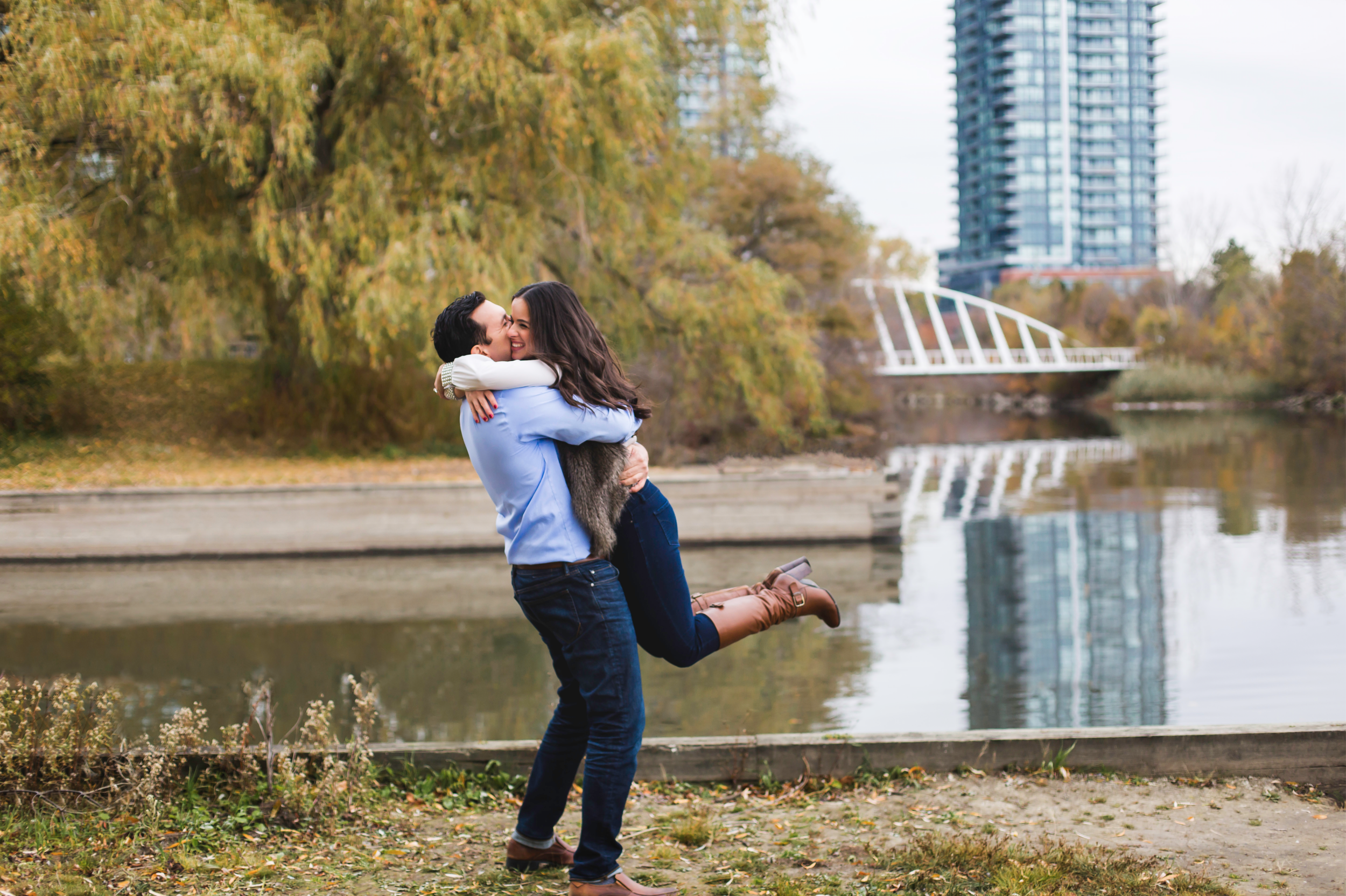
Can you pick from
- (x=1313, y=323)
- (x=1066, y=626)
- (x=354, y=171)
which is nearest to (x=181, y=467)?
(x=354, y=171)

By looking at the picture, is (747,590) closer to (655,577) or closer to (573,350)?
(655,577)

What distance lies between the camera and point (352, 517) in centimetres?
1270

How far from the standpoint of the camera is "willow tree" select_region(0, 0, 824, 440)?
1305cm

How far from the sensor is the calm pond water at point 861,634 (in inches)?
255

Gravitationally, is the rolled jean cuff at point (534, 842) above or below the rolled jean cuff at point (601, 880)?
below

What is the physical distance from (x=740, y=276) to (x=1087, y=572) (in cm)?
754

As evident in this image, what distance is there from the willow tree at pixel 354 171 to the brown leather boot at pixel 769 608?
10.3m

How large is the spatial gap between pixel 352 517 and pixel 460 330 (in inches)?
391

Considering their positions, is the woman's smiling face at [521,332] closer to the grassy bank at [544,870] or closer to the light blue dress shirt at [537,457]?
the light blue dress shirt at [537,457]

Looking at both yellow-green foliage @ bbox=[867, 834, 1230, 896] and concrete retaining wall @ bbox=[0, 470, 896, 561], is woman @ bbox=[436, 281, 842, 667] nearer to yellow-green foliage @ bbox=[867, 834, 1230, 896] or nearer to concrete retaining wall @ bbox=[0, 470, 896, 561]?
yellow-green foliage @ bbox=[867, 834, 1230, 896]

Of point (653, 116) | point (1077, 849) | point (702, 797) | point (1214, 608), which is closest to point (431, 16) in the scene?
point (653, 116)

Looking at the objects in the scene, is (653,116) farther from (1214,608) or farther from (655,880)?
(655,880)

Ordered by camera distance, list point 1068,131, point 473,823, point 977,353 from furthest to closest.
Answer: point 1068,131 → point 977,353 → point 473,823

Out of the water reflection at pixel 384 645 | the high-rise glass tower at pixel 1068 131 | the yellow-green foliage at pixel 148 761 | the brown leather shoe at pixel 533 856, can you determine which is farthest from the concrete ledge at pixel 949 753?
the high-rise glass tower at pixel 1068 131
